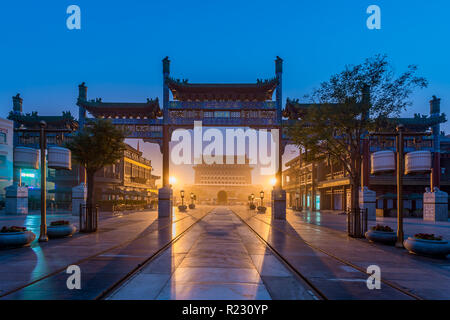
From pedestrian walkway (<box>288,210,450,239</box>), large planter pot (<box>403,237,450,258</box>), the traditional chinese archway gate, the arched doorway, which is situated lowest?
the arched doorway

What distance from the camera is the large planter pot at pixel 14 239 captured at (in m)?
10.7

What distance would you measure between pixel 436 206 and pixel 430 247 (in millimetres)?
25126

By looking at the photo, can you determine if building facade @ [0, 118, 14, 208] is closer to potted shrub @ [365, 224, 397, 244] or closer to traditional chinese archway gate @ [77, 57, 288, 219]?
traditional chinese archway gate @ [77, 57, 288, 219]

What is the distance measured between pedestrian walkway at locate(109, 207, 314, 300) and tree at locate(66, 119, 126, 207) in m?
9.07

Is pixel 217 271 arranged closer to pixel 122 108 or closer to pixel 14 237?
pixel 14 237

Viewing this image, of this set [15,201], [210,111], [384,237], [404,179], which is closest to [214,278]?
[384,237]

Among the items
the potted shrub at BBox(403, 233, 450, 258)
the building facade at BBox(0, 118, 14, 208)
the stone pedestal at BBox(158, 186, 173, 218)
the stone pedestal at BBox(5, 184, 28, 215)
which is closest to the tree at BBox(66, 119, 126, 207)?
the stone pedestal at BBox(158, 186, 173, 218)

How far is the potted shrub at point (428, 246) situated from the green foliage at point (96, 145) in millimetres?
15418

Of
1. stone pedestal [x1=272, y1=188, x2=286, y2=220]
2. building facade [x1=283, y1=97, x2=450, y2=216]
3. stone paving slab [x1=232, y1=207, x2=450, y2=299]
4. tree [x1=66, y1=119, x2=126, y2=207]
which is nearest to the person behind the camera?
stone paving slab [x1=232, y1=207, x2=450, y2=299]

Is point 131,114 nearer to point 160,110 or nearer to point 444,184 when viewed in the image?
point 160,110

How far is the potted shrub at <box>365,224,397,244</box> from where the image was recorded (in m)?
12.7
